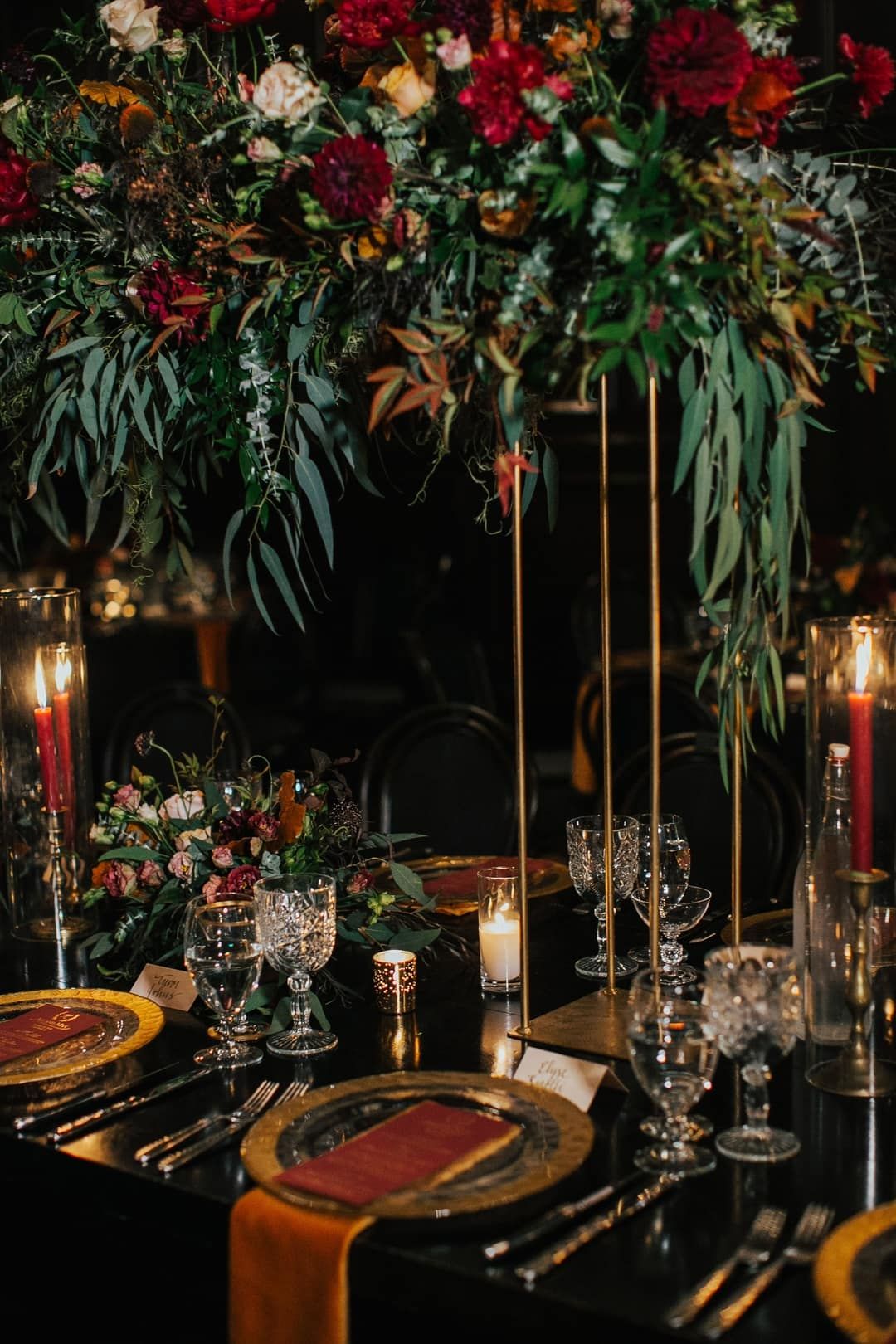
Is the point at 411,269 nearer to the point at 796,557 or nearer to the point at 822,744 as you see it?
the point at 822,744

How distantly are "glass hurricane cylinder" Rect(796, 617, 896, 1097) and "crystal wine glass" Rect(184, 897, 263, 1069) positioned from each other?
24.0 inches

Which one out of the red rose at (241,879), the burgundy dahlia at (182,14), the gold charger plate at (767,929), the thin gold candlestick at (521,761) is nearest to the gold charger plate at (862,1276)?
the thin gold candlestick at (521,761)

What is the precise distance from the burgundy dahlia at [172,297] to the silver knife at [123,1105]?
32.6 inches

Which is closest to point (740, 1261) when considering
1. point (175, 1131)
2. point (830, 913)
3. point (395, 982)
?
point (830, 913)

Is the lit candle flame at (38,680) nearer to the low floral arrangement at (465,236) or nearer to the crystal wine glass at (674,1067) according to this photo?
the low floral arrangement at (465,236)

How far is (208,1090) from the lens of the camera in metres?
1.62

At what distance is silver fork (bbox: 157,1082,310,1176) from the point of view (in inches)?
56.1

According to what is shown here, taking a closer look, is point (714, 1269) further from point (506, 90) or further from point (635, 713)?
point (635, 713)

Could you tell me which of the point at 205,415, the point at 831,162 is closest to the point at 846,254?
the point at 831,162

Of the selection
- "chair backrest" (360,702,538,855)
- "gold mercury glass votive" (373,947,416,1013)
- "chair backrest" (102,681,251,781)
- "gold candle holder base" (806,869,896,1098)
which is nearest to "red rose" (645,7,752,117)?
"gold candle holder base" (806,869,896,1098)

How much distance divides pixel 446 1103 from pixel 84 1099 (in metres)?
0.39

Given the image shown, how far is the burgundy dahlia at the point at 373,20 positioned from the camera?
1.49 m

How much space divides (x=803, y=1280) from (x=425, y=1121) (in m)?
0.41

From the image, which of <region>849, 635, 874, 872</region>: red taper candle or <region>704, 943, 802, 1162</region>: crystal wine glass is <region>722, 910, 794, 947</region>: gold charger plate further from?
<region>704, 943, 802, 1162</region>: crystal wine glass
